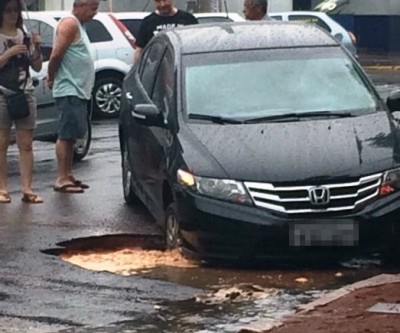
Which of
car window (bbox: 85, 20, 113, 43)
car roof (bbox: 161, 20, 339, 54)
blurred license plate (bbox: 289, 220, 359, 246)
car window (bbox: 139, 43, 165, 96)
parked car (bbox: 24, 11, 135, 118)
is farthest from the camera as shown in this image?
car window (bbox: 85, 20, 113, 43)

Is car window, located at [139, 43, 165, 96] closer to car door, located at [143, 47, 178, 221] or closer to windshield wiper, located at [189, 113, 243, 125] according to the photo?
car door, located at [143, 47, 178, 221]

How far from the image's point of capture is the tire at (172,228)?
976cm

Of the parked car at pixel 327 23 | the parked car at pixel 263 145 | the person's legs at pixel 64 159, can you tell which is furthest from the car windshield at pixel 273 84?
the parked car at pixel 327 23

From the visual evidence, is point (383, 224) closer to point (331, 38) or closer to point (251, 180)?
point (251, 180)

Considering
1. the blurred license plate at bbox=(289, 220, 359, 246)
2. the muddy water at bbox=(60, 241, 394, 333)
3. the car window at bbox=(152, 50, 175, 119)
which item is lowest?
the muddy water at bbox=(60, 241, 394, 333)

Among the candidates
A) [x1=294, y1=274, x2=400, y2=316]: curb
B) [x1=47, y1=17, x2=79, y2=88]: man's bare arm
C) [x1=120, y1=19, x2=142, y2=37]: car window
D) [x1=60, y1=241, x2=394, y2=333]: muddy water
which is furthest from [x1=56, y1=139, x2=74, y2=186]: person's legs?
[x1=120, y1=19, x2=142, y2=37]: car window

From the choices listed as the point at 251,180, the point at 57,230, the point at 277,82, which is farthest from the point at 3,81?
the point at 251,180

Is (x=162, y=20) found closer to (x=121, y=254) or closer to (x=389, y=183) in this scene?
(x=121, y=254)

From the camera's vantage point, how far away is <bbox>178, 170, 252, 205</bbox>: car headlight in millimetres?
9266

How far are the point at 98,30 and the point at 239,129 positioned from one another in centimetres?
1218

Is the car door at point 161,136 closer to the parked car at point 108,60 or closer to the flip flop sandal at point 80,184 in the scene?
the flip flop sandal at point 80,184

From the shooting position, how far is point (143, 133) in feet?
36.9

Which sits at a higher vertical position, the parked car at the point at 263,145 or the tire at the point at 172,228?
the parked car at the point at 263,145

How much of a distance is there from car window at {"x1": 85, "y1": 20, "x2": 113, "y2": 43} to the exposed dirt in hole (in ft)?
37.7
